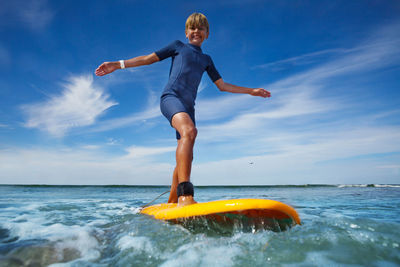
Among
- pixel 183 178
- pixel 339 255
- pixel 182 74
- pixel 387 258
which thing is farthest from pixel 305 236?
pixel 182 74

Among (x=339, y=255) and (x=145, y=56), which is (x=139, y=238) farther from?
(x=145, y=56)

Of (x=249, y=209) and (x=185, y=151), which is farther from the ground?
(x=185, y=151)

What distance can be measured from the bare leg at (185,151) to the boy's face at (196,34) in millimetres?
1281

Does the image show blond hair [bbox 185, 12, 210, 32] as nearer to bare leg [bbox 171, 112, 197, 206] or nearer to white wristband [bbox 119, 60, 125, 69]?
white wristband [bbox 119, 60, 125, 69]

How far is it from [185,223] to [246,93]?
95.8 inches

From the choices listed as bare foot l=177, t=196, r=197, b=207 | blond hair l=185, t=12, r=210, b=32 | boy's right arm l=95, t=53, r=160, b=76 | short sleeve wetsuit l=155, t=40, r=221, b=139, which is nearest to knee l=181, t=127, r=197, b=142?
short sleeve wetsuit l=155, t=40, r=221, b=139

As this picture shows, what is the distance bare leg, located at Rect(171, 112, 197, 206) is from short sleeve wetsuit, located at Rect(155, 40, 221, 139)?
0.30 metres

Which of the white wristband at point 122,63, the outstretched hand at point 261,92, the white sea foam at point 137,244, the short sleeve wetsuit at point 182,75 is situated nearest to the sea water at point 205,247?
the white sea foam at point 137,244

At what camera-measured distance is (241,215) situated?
7.33 ft

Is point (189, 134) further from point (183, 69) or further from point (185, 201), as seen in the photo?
point (183, 69)

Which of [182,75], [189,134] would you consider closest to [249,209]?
[189,134]

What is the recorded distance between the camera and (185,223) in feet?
8.02

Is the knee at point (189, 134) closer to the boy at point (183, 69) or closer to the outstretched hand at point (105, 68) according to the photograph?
the boy at point (183, 69)

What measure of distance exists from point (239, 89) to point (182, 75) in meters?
1.16
